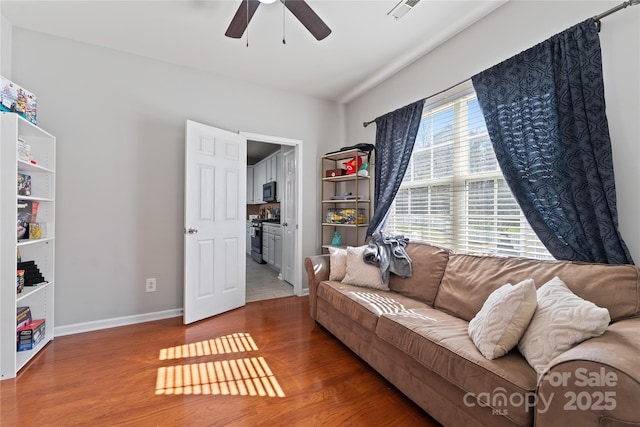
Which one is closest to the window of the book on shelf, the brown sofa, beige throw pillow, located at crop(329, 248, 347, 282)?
the brown sofa

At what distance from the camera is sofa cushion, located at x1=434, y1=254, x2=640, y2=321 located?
1323 millimetres

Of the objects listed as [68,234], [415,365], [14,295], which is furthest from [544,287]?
[68,234]

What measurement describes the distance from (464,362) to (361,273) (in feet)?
4.12

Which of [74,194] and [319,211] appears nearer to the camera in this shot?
[74,194]

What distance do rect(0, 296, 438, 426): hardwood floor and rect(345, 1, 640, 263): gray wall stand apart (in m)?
1.78

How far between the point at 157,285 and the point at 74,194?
1152mm

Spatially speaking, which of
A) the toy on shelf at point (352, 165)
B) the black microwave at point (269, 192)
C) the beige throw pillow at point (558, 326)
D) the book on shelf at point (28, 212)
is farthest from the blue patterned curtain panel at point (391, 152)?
the book on shelf at point (28, 212)

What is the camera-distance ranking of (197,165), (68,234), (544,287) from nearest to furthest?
(544,287) → (68,234) → (197,165)

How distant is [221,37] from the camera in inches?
100

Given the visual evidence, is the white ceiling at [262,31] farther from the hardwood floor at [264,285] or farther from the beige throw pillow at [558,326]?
the hardwood floor at [264,285]

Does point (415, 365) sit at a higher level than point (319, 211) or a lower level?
lower

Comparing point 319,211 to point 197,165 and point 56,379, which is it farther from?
point 56,379

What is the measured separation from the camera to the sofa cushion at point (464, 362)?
1096mm

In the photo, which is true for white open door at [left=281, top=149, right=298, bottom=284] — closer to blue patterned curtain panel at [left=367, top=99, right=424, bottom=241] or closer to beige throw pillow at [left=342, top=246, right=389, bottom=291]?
blue patterned curtain panel at [left=367, top=99, right=424, bottom=241]
